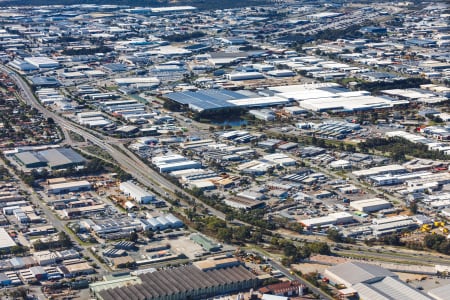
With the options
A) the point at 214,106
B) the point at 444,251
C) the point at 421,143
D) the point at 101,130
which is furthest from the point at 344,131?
the point at 444,251

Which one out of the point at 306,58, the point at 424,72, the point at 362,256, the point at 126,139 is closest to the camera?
the point at 362,256

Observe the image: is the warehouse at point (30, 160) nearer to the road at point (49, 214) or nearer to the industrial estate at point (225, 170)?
the industrial estate at point (225, 170)

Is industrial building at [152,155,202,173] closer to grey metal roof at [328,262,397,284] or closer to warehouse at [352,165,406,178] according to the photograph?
warehouse at [352,165,406,178]

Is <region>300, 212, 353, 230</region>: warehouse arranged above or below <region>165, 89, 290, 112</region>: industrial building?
above

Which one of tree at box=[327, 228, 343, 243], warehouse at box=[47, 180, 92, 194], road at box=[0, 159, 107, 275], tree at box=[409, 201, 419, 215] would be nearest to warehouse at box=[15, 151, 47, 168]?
road at box=[0, 159, 107, 275]

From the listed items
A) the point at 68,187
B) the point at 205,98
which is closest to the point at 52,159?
the point at 68,187

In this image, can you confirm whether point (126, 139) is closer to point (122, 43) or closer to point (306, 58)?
point (306, 58)

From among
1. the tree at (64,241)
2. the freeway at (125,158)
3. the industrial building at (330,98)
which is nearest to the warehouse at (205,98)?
the industrial building at (330,98)
